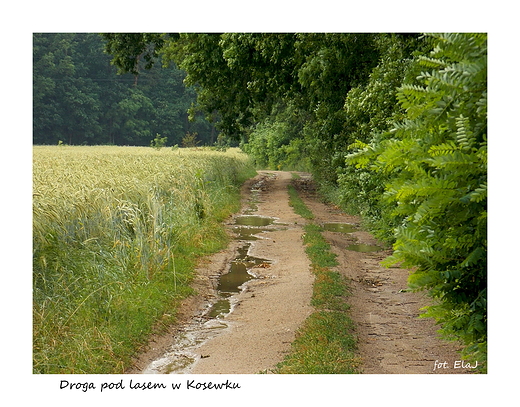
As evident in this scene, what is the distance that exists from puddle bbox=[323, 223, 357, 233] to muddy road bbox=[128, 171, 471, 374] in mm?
1778

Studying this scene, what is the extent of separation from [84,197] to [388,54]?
5.48 metres

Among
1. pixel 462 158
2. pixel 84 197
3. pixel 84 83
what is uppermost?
pixel 84 83

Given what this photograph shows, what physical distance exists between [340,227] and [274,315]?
9375 millimetres

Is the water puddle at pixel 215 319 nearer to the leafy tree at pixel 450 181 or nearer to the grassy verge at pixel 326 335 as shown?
the grassy verge at pixel 326 335

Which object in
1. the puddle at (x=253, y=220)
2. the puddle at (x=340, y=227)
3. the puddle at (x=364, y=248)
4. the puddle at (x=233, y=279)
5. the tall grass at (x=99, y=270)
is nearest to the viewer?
the tall grass at (x=99, y=270)

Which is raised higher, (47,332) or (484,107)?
(484,107)

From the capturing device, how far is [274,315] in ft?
28.2

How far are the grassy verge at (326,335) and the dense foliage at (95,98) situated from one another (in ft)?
137

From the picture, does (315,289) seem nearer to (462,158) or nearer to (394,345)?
(394,345)

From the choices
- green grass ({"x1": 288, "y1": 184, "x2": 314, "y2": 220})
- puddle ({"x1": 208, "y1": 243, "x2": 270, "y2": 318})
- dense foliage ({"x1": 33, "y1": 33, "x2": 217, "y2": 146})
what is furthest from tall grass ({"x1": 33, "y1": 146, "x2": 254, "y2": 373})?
dense foliage ({"x1": 33, "y1": 33, "x2": 217, "y2": 146})

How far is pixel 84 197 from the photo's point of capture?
947cm

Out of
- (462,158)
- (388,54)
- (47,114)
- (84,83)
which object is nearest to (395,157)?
(462,158)

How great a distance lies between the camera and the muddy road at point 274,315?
6.86 meters

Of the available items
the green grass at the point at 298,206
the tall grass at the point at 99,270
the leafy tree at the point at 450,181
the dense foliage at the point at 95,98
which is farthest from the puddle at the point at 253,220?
the dense foliage at the point at 95,98
